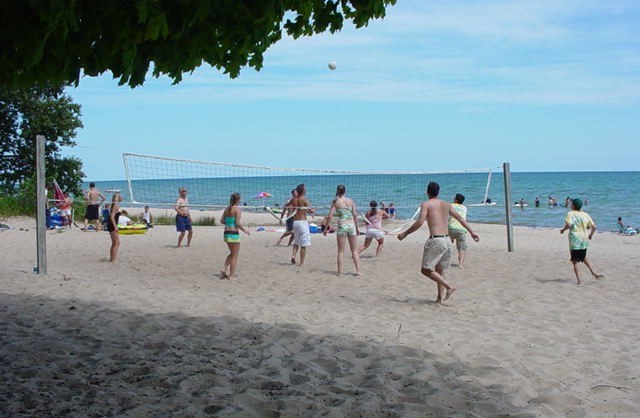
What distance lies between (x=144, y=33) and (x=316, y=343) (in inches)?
135

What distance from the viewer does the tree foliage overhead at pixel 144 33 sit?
329cm

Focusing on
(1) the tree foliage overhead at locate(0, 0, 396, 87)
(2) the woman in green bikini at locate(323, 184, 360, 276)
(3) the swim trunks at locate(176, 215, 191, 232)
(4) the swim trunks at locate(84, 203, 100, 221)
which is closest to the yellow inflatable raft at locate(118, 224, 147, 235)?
(4) the swim trunks at locate(84, 203, 100, 221)

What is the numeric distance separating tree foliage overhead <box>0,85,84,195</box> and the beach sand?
1455 centimetres

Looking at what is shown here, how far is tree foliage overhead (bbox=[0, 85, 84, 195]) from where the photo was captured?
2459 centimetres

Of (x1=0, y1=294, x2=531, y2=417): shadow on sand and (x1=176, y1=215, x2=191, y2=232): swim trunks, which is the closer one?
(x1=0, y1=294, x2=531, y2=417): shadow on sand

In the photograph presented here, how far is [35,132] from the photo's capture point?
80.2 feet

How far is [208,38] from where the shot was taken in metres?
3.86

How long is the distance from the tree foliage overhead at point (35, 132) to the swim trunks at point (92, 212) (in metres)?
5.63

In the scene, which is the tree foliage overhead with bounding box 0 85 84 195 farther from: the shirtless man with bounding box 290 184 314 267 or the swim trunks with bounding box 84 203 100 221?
the shirtless man with bounding box 290 184 314 267

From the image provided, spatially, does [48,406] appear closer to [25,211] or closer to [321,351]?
[321,351]

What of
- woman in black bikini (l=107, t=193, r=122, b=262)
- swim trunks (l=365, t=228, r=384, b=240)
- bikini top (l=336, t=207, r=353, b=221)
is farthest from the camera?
swim trunks (l=365, t=228, r=384, b=240)

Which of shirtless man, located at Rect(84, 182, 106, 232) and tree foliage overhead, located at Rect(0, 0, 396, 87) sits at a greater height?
tree foliage overhead, located at Rect(0, 0, 396, 87)

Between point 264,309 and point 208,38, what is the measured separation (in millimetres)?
4446

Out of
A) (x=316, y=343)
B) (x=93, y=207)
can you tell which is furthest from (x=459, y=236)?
(x=93, y=207)
